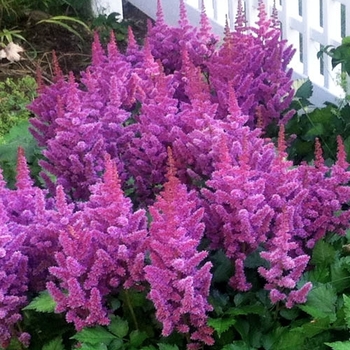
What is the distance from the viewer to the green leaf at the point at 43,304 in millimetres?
1854

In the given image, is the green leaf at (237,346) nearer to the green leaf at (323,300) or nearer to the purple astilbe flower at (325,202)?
the green leaf at (323,300)

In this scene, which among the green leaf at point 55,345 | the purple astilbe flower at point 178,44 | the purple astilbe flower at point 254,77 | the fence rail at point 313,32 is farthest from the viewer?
the fence rail at point 313,32

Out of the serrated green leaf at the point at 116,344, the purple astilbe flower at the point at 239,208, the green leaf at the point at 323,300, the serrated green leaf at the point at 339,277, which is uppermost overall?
the purple astilbe flower at the point at 239,208

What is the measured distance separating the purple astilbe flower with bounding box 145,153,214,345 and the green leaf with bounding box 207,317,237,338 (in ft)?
0.06

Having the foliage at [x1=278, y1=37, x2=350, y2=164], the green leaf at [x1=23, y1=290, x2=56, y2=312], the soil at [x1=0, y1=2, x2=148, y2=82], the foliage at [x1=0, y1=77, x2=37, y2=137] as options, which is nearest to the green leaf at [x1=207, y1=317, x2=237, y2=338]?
the green leaf at [x1=23, y1=290, x2=56, y2=312]

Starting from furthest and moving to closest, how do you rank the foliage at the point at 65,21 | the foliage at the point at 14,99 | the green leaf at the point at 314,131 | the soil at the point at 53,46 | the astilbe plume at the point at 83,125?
the foliage at the point at 65,21 < the soil at the point at 53,46 < the foliage at the point at 14,99 < the green leaf at the point at 314,131 < the astilbe plume at the point at 83,125

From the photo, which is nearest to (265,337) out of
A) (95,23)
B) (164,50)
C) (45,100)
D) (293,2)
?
(45,100)

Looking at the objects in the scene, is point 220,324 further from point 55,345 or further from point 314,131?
point 314,131

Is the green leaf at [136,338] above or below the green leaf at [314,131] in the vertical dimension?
below

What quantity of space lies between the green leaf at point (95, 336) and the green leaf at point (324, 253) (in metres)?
0.54

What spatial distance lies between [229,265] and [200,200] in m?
0.17

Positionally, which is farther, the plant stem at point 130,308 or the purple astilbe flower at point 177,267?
the plant stem at point 130,308

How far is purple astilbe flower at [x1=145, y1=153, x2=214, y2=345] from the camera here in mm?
1680

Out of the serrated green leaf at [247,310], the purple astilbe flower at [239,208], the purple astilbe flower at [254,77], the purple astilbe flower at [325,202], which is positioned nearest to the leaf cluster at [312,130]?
the purple astilbe flower at [254,77]
